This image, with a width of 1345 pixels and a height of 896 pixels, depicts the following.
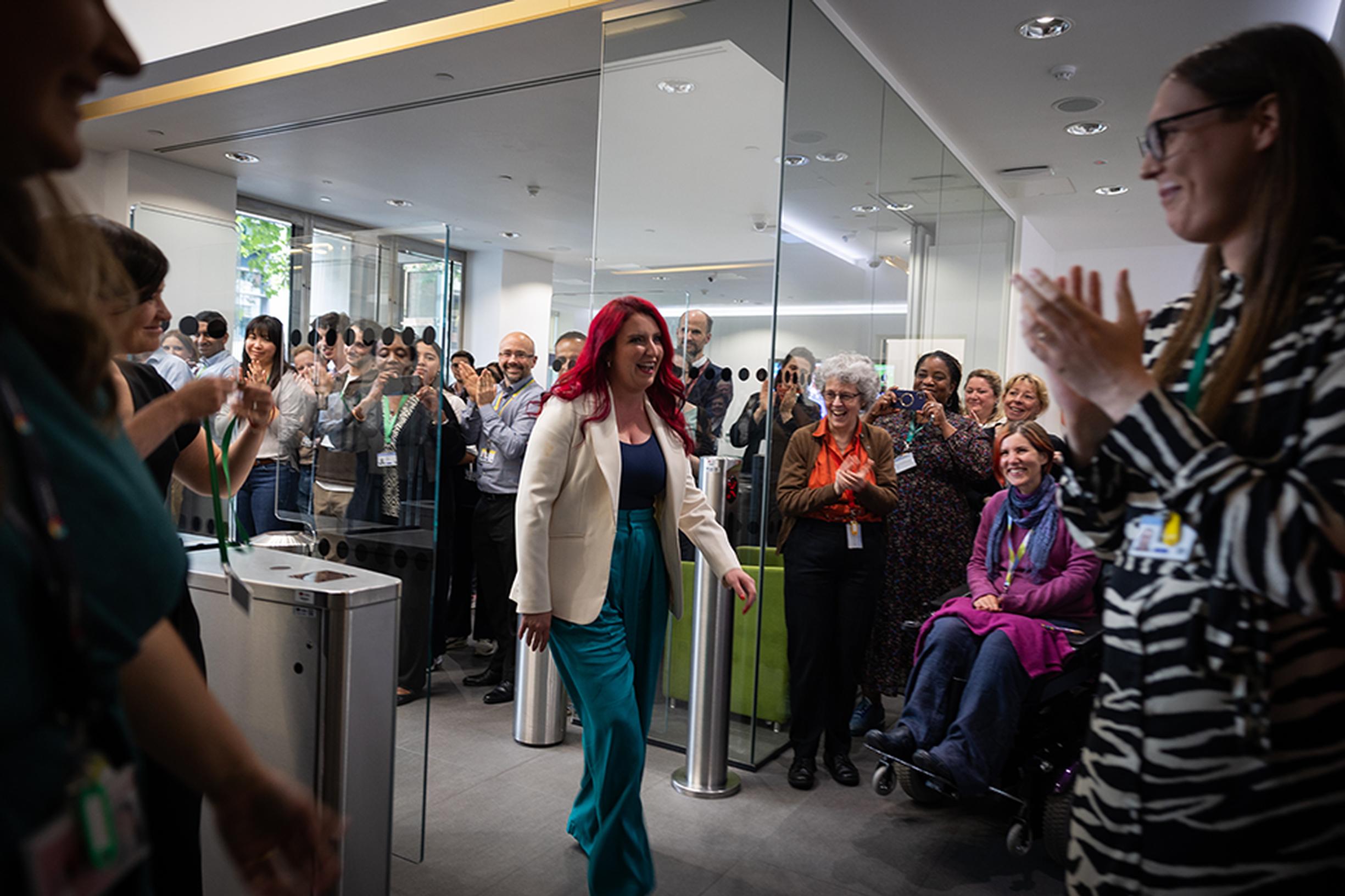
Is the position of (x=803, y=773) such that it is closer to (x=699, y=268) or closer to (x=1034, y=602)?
(x=1034, y=602)

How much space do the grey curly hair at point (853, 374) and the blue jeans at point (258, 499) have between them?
2926 mm

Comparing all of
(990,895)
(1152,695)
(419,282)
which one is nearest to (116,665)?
(1152,695)

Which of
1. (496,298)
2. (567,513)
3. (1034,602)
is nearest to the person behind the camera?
(567,513)

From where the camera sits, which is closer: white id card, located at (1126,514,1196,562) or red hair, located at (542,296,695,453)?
white id card, located at (1126,514,1196,562)

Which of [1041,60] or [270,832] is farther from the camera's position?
[1041,60]

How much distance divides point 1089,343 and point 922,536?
Answer: 3.17 meters

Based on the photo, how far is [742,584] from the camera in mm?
2699

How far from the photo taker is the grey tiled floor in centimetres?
262

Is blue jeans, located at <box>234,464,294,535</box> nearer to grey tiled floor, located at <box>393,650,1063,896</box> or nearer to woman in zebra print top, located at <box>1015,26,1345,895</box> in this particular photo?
grey tiled floor, located at <box>393,650,1063,896</box>

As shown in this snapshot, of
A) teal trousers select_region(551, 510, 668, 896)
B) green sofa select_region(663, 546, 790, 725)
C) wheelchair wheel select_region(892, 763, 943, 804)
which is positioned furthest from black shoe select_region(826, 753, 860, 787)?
teal trousers select_region(551, 510, 668, 896)

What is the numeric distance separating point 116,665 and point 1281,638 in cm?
105

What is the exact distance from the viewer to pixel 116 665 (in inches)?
25.4

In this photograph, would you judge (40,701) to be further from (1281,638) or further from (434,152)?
(434,152)

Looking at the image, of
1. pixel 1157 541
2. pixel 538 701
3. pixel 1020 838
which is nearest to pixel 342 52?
pixel 538 701
